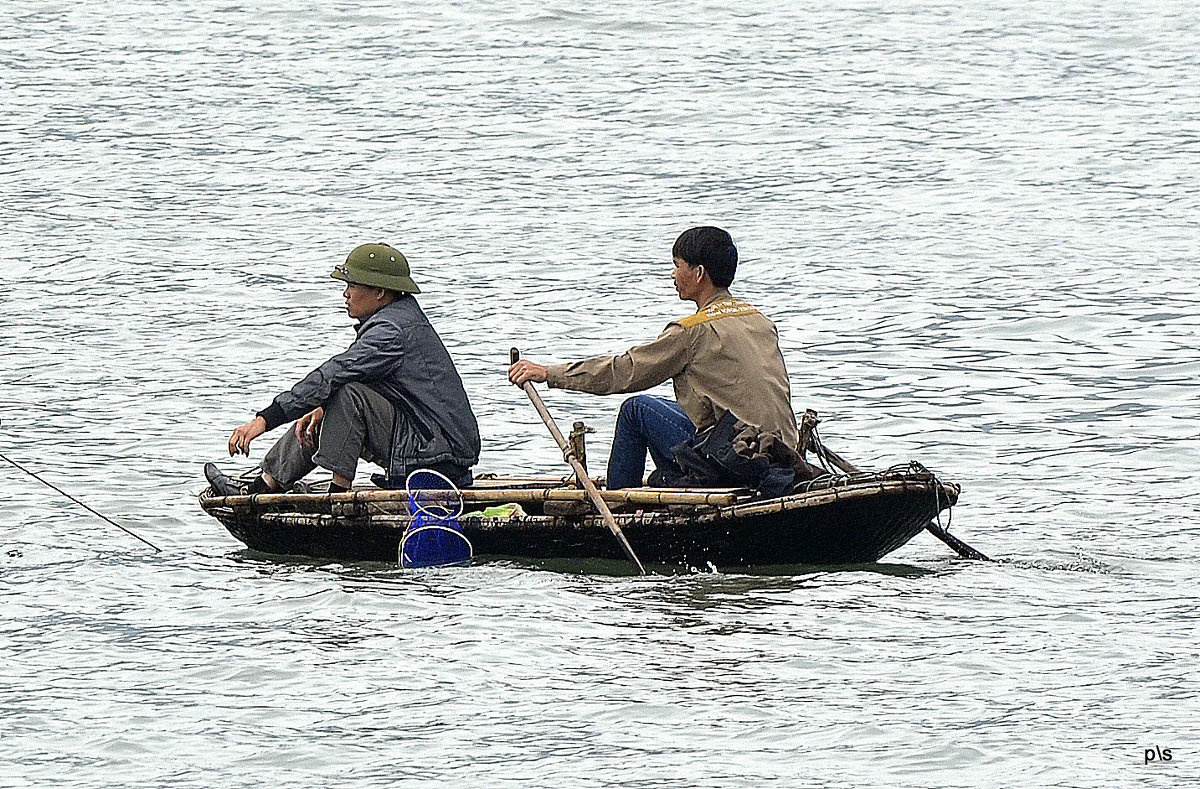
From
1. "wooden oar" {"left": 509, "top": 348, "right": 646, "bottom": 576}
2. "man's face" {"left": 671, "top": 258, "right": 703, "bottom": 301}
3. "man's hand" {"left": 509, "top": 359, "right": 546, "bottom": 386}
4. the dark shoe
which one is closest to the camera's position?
"wooden oar" {"left": 509, "top": 348, "right": 646, "bottom": 576}

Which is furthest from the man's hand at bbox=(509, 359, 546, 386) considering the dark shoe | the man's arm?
the dark shoe

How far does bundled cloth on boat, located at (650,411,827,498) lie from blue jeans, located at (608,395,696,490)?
5.1 inches

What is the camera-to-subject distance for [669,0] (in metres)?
30.4

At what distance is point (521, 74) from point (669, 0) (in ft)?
14.9

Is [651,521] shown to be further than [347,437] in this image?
No

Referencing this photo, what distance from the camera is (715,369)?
9133mm

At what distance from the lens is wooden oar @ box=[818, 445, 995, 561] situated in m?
9.42

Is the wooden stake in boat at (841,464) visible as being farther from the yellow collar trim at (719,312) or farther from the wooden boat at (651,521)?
the yellow collar trim at (719,312)

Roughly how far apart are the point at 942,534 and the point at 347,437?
2.76 meters

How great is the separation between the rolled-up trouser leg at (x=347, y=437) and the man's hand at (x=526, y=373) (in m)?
0.71

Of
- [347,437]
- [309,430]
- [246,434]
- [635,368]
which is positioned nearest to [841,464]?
[635,368]

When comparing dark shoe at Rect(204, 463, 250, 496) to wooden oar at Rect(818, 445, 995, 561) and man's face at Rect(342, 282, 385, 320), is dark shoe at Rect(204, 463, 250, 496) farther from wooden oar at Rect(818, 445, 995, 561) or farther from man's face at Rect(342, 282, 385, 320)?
wooden oar at Rect(818, 445, 995, 561)

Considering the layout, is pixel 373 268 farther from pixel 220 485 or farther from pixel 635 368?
pixel 635 368

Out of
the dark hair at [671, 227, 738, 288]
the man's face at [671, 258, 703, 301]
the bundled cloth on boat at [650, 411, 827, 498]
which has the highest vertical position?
the dark hair at [671, 227, 738, 288]
